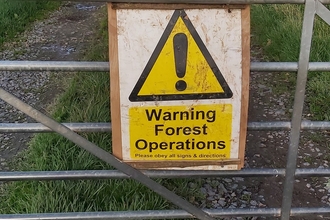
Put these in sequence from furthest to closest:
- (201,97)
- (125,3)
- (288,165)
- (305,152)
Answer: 1. (305,152)
2. (288,165)
3. (201,97)
4. (125,3)

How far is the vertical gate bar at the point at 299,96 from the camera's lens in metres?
1.91

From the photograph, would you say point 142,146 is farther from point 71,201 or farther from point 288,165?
point 71,201

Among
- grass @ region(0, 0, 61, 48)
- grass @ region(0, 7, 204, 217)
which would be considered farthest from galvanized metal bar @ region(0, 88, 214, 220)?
grass @ region(0, 0, 61, 48)

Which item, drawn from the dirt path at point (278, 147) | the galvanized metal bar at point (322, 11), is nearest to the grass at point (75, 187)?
the dirt path at point (278, 147)

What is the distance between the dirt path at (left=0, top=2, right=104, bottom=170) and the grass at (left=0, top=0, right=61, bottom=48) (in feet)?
0.45

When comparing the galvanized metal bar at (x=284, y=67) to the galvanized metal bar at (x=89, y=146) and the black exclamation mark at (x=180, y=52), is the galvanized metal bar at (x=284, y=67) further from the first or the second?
the galvanized metal bar at (x=89, y=146)

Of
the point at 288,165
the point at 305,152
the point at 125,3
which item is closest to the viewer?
the point at 125,3

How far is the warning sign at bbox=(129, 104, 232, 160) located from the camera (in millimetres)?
1996

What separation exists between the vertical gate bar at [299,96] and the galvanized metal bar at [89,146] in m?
0.38

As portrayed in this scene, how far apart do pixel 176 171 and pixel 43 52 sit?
15.7 feet

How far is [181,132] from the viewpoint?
6.66 ft

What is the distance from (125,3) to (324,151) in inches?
99.9

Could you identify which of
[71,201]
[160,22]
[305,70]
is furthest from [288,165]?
[71,201]

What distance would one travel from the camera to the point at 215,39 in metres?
→ 1.90
